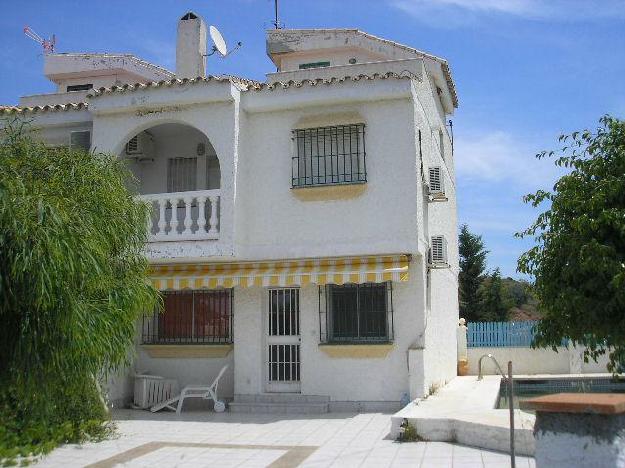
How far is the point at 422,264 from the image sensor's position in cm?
1844

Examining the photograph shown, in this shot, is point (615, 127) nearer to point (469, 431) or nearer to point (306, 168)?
point (469, 431)

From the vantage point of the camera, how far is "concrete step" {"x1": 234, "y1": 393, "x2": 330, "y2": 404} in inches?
727

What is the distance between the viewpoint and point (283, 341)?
19312mm

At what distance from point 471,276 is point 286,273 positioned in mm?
31663

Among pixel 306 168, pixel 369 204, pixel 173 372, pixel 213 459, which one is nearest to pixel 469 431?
pixel 213 459

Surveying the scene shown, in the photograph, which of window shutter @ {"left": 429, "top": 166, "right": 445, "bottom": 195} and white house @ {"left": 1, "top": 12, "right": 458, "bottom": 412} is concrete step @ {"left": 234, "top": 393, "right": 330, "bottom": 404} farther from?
window shutter @ {"left": 429, "top": 166, "right": 445, "bottom": 195}

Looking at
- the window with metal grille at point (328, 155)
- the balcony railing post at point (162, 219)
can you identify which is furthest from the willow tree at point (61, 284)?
the window with metal grille at point (328, 155)

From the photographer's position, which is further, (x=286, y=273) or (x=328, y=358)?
(x=328, y=358)

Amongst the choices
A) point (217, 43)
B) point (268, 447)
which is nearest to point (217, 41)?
point (217, 43)

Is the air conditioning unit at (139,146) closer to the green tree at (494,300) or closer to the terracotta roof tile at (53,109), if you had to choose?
the terracotta roof tile at (53,109)

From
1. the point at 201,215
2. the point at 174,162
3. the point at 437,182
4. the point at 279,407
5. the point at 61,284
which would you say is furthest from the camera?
the point at 174,162

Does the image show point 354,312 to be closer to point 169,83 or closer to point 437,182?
point 437,182

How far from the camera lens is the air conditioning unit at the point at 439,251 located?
66.6 feet

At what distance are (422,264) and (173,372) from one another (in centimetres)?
834
